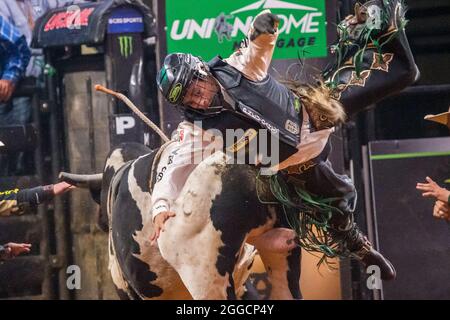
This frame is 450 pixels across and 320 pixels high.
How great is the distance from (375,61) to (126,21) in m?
1.25

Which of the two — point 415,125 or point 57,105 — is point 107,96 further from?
point 415,125

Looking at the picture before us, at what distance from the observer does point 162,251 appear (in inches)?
128

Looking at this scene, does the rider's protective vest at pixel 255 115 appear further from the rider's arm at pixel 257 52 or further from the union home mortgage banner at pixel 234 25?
the union home mortgage banner at pixel 234 25

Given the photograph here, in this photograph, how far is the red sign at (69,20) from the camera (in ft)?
13.0

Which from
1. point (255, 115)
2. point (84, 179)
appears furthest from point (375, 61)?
point (84, 179)

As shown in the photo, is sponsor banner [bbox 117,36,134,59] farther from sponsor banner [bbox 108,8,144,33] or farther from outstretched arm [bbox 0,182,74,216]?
outstretched arm [bbox 0,182,74,216]

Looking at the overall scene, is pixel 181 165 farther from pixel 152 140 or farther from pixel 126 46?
pixel 126 46

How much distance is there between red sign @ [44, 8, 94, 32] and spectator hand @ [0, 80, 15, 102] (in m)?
0.30

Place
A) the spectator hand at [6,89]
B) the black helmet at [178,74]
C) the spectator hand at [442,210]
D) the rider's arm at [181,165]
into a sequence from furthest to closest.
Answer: the spectator hand at [6,89]
the spectator hand at [442,210]
the rider's arm at [181,165]
the black helmet at [178,74]

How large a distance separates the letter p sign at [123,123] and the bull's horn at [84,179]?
0.22 meters

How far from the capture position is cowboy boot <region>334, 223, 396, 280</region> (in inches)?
134

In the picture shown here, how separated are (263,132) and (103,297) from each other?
1433mm

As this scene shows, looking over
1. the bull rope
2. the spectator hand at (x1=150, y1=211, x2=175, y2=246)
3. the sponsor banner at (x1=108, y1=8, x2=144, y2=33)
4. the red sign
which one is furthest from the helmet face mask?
the red sign

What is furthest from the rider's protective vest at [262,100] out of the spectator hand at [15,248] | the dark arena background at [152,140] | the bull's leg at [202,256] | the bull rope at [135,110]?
the spectator hand at [15,248]
